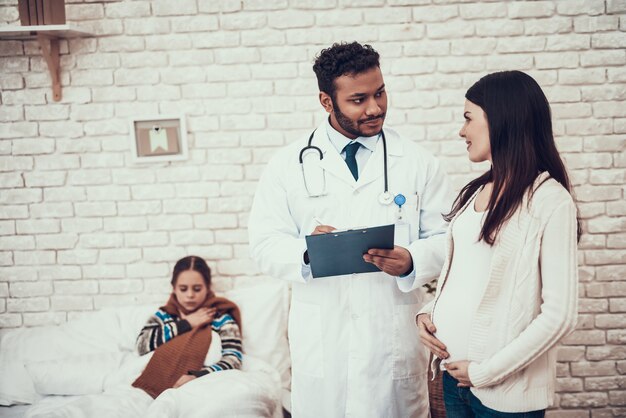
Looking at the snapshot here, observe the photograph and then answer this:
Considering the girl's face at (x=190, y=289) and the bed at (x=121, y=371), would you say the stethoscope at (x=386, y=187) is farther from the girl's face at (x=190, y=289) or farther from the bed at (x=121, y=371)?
the girl's face at (x=190, y=289)

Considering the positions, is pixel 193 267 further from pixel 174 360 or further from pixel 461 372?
pixel 461 372

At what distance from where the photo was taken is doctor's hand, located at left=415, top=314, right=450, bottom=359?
1.59 m

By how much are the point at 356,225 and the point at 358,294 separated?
0.24 m

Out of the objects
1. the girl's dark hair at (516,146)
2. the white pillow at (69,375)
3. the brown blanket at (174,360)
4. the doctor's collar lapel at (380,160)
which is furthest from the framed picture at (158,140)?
the girl's dark hair at (516,146)

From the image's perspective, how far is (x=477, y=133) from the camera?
1570 millimetres

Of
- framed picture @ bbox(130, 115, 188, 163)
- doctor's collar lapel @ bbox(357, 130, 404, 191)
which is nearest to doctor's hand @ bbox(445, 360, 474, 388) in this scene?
doctor's collar lapel @ bbox(357, 130, 404, 191)

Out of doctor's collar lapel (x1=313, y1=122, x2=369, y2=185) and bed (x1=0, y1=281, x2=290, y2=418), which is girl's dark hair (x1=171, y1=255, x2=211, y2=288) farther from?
doctor's collar lapel (x1=313, y1=122, x2=369, y2=185)

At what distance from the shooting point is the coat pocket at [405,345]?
76.7 inches

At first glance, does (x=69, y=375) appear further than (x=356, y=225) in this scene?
Yes

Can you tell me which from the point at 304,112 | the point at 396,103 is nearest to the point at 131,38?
the point at 304,112

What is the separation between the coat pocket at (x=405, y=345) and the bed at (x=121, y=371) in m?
0.77

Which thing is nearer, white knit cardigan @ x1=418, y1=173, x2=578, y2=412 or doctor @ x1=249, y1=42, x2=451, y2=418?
white knit cardigan @ x1=418, y1=173, x2=578, y2=412

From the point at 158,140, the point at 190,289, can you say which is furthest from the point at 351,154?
the point at 158,140

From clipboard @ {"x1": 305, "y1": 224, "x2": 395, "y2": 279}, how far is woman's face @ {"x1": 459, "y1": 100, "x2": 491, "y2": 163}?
12.8 inches
